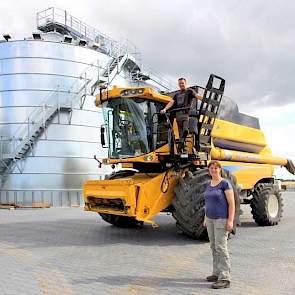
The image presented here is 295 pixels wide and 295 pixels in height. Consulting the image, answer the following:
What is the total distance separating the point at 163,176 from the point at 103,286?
417cm

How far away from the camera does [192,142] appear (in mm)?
10070

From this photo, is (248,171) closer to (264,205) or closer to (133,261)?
(264,205)

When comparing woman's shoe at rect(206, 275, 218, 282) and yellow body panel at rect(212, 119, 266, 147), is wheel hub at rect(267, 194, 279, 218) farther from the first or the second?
woman's shoe at rect(206, 275, 218, 282)

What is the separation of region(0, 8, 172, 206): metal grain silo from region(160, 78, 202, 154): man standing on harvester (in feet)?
45.5

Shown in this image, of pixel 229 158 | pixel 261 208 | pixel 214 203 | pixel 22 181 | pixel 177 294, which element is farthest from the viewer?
pixel 22 181

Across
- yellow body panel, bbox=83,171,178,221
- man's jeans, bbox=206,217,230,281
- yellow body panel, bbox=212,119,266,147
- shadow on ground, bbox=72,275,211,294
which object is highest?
yellow body panel, bbox=212,119,266,147

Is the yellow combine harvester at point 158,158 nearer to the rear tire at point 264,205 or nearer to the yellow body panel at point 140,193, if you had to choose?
the yellow body panel at point 140,193

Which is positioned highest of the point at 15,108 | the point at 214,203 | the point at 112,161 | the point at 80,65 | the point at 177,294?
the point at 80,65

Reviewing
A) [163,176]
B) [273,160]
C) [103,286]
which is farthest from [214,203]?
[273,160]

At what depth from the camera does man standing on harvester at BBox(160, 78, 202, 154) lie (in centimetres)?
990

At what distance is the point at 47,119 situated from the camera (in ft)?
74.9

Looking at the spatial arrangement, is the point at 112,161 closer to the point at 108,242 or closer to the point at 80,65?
the point at 108,242

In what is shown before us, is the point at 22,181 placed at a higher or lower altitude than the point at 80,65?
lower

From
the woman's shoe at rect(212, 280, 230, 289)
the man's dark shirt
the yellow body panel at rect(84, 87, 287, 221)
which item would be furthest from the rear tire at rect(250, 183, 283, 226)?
the woman's shoe at rect(212, 280, 230, 289)
